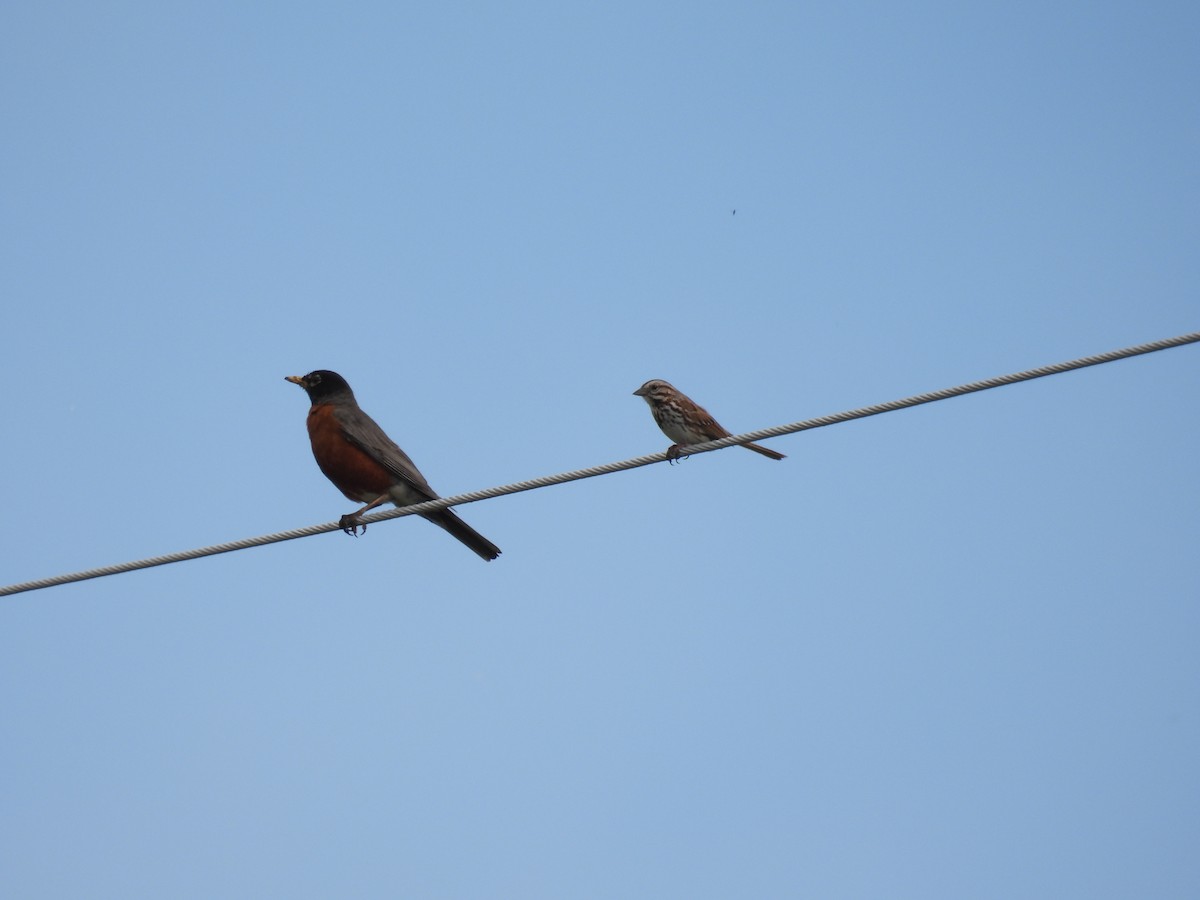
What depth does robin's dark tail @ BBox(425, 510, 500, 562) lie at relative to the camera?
912 centimetres

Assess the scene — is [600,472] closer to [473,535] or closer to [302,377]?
[473,535]

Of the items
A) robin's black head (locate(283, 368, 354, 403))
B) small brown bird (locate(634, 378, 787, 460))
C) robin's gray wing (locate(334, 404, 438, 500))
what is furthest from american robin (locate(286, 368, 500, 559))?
small brown bird (locate(634, 378, 787, 460))

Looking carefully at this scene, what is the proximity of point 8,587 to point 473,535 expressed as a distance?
2.96 meters

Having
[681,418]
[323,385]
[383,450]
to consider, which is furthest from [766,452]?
[323,385]

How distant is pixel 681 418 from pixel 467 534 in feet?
7.87

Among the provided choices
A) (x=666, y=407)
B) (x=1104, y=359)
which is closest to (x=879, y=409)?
(x=1104, y=359)

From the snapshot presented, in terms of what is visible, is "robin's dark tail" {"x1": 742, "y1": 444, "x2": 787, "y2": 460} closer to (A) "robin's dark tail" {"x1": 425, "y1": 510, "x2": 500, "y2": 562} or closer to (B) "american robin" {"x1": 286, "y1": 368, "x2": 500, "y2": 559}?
(A) "robin's dark tail" {"x1": 425, "y1": 510, "x2": 500, "y2": 562}

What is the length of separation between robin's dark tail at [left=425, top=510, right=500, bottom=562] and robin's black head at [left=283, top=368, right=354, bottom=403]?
1922mm

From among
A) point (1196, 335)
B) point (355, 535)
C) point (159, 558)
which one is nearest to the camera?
point (1196, 335)

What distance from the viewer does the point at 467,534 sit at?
363 inches

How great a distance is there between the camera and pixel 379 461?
9875mm

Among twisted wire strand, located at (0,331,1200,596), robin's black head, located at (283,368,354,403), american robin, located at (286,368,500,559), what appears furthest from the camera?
robin's black head, located at (283,368,354,403)

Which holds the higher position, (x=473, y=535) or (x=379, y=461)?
(x=379, y=461)

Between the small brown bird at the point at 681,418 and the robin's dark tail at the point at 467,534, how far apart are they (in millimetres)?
2137
